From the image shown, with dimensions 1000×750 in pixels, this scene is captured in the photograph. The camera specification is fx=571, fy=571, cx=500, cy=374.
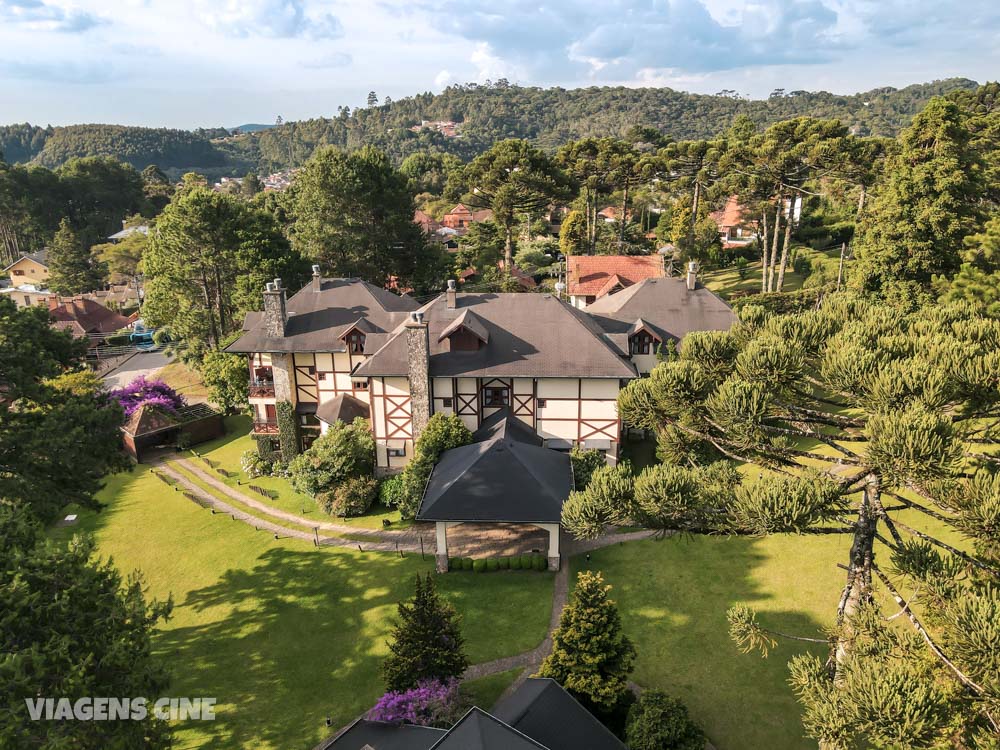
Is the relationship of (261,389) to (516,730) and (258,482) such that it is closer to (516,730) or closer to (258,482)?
(258,482)

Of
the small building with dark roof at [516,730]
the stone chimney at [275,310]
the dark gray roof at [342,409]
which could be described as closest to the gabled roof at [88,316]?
the stone chimney at [275,310]

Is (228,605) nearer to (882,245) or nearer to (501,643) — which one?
(501,643)

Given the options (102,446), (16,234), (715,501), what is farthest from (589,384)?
(16,234)

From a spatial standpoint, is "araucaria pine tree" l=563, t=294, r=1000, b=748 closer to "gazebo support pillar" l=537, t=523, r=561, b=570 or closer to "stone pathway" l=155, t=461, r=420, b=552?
"gazebo support pillar" l=537, t=523, r=561, b=570

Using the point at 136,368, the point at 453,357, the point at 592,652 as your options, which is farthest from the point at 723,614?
the point at 136,368

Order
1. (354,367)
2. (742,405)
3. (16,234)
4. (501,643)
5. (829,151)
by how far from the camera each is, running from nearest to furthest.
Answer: (742,405) → (501,643) → (354,367) → (829,151) → (16,234)

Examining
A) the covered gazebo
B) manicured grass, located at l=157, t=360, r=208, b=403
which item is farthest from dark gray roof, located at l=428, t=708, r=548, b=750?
manicured grass, located at l=157, t=360, r=208, b=403
